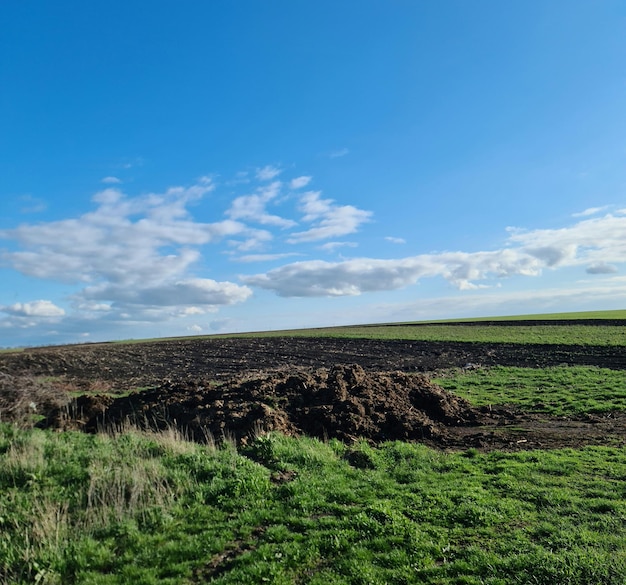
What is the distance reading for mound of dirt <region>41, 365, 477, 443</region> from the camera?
12867 millimetres

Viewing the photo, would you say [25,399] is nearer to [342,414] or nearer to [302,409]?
[302,409]

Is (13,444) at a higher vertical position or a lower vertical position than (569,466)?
higher

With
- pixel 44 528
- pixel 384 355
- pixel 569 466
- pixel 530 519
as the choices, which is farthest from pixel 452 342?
pixel 44 528

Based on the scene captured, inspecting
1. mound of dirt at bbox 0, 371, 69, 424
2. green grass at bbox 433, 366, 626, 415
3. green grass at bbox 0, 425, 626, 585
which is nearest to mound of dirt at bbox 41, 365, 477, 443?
mound of dirt at bbox 0, 371, 69, 424

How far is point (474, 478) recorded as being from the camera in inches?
369

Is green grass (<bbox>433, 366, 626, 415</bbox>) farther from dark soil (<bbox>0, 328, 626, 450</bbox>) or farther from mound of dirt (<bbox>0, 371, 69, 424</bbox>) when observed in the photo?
mound of dirt (<bbox>0, 371, 69, 424</bbox>)

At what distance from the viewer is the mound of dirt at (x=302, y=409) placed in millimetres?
12867

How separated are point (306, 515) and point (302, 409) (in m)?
6.32

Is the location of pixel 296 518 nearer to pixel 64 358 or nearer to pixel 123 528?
pixel 123 528

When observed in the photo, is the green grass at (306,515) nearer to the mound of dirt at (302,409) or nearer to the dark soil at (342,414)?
the dark soil at (342,414)

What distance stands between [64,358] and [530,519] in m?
47.7

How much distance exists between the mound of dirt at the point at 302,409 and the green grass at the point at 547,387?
3013 mm

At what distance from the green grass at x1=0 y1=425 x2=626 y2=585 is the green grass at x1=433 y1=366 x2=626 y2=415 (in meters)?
5.65

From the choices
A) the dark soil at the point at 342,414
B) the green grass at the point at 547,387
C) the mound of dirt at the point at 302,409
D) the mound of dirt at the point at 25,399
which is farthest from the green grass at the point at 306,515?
the green grass at the point at 547,387
